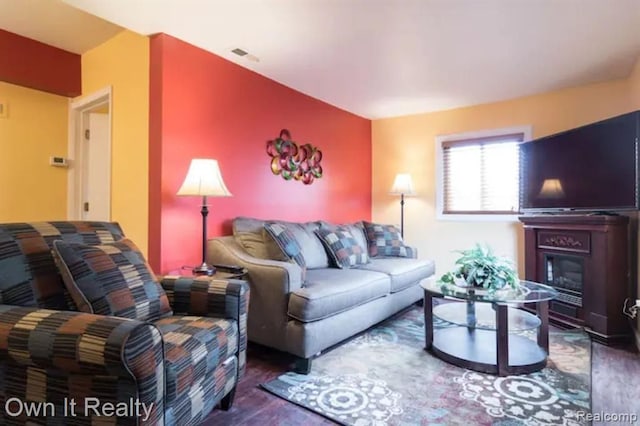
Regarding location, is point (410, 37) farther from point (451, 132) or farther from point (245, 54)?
point (451, 132)

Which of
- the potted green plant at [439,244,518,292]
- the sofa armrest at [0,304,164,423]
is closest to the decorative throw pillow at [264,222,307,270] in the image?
the potted green plant at [439,244,518,292]

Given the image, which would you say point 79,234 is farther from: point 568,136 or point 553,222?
point 568,136

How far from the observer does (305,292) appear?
215 cm

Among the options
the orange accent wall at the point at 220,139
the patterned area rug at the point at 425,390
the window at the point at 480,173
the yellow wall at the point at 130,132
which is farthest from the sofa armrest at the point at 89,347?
the window at the point at 480,173

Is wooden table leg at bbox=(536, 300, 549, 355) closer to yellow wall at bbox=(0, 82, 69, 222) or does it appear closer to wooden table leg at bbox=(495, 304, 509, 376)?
wooden table leg at bbox=(495, 304, 509, 376)

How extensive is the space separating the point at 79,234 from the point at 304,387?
1.41 meters

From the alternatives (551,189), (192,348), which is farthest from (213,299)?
(551,189)

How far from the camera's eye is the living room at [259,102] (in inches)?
88.4

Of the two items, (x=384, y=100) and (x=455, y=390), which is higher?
(x=384, y=100)

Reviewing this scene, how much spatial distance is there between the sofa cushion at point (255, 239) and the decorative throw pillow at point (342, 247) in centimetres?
60

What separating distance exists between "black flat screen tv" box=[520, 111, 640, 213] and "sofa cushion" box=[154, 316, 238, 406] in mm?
2984

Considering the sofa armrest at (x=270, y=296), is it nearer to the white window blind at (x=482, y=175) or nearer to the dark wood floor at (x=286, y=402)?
the dark wood floor at (x=286, y=402)

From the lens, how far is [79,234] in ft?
5.68

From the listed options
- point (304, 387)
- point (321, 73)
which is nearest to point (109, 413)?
point (304, 387)
